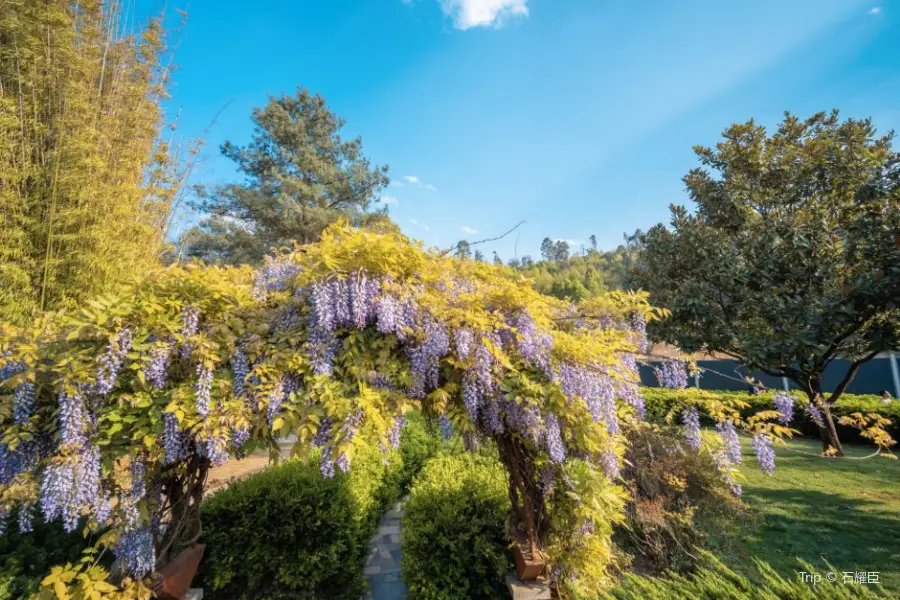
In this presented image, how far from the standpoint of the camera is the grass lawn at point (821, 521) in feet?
15.6

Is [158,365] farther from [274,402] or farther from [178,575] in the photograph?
[178,575]

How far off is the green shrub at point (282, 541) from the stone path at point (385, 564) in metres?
0.25

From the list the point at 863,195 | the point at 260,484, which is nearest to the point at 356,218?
the point at 260,484

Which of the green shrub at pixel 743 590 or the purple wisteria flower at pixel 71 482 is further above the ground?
the purple wisteria flower at pixel 71 482

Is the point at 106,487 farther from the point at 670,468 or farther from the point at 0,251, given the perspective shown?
the point at 670,468

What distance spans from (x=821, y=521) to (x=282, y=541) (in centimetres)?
723

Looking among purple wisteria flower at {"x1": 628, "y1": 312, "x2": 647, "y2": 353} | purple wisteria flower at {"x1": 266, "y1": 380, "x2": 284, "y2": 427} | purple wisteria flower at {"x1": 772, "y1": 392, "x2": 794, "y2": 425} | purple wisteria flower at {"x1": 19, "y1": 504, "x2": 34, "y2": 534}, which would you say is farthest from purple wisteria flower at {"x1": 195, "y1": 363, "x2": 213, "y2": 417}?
purple wisteria flower at {"x1": 772, "y1": 392, "x2": 794, "y2": 425}

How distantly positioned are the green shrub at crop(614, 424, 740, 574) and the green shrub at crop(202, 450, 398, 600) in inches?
129

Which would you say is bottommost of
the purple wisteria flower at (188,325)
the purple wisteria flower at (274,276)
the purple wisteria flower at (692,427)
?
the purple wisteria flower at (692,427)

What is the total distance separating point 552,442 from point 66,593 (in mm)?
3285

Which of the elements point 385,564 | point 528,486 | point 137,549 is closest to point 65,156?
point 137,549

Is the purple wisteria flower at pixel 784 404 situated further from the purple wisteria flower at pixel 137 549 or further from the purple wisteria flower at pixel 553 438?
the purple wisteria flower at pixel 137 549

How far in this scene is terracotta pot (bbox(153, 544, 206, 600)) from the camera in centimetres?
316

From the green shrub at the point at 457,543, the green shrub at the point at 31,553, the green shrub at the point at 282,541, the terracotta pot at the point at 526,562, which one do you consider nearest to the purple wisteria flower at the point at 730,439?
the terracotta pot at the point at 526,562
